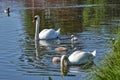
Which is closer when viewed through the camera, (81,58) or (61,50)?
(81,58)

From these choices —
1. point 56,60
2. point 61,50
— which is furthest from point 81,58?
point 61,50

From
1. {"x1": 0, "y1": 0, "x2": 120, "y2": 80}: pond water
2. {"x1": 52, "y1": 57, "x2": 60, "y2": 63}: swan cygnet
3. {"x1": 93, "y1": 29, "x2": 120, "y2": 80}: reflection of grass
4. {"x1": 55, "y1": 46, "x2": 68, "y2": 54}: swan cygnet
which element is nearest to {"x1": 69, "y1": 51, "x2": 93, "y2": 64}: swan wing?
{"x1": 0, "y1": 0, "x2": 120, "y2": 80}: pond water

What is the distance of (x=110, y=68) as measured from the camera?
8.66 metres

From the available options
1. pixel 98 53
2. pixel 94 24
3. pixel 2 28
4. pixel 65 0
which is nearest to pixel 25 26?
pixel 2 28

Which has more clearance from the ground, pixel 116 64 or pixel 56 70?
pixel 116 64

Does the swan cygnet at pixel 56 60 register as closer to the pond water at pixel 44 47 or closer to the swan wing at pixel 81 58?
the pond water at pixel 44 47

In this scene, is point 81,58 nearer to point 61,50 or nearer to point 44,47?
point 61,50

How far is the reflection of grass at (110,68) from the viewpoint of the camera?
8047 mm

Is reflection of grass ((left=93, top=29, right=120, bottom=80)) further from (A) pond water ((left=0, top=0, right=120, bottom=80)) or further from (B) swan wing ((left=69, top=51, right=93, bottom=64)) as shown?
(B) swan wing ((left=69, top=51, right=93, bottom=64))

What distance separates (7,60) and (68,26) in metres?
10.9

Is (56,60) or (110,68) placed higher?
(110,68)

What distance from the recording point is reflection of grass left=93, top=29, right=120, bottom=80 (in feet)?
26.4

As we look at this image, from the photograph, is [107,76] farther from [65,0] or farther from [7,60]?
[65,0]

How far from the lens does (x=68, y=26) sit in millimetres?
26547
